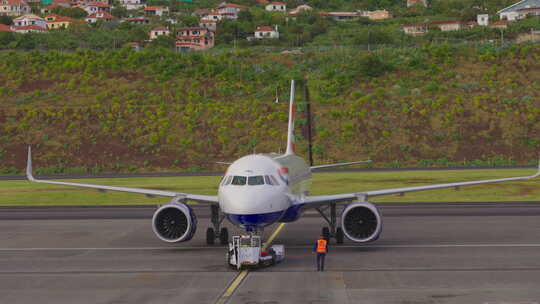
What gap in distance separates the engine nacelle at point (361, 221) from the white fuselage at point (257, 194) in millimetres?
2212

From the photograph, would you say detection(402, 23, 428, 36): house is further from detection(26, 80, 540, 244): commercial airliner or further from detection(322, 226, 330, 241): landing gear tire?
detection(322, 226, 330, 241): landing gear tire

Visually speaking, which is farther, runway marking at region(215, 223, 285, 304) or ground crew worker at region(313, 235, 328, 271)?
ground crew worker at region(313, 235, 328, 271)

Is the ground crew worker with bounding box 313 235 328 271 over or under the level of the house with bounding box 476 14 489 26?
under

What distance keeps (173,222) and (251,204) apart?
530cm

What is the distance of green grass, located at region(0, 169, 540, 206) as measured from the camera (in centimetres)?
5434

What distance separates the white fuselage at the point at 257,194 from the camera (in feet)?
89.3

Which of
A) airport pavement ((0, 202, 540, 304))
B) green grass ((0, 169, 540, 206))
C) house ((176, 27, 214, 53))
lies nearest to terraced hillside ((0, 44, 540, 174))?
green grass ((0, 169, 540, 206))

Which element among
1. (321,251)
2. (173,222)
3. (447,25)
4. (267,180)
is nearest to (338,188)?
(173,222)

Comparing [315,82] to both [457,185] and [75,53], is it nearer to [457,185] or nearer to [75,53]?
[75,53]

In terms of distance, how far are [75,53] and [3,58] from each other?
12216mm

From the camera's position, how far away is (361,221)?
30.3 meters

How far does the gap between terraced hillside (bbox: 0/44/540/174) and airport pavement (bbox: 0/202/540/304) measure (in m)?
49.6

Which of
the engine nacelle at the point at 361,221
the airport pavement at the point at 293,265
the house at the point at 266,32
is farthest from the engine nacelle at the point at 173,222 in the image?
the house at the point at 266,32

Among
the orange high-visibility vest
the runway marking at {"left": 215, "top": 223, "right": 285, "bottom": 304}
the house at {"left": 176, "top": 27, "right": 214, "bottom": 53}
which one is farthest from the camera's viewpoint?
the house at {"left": 176, "top": 27, "right": 214, "bottom": 53}
